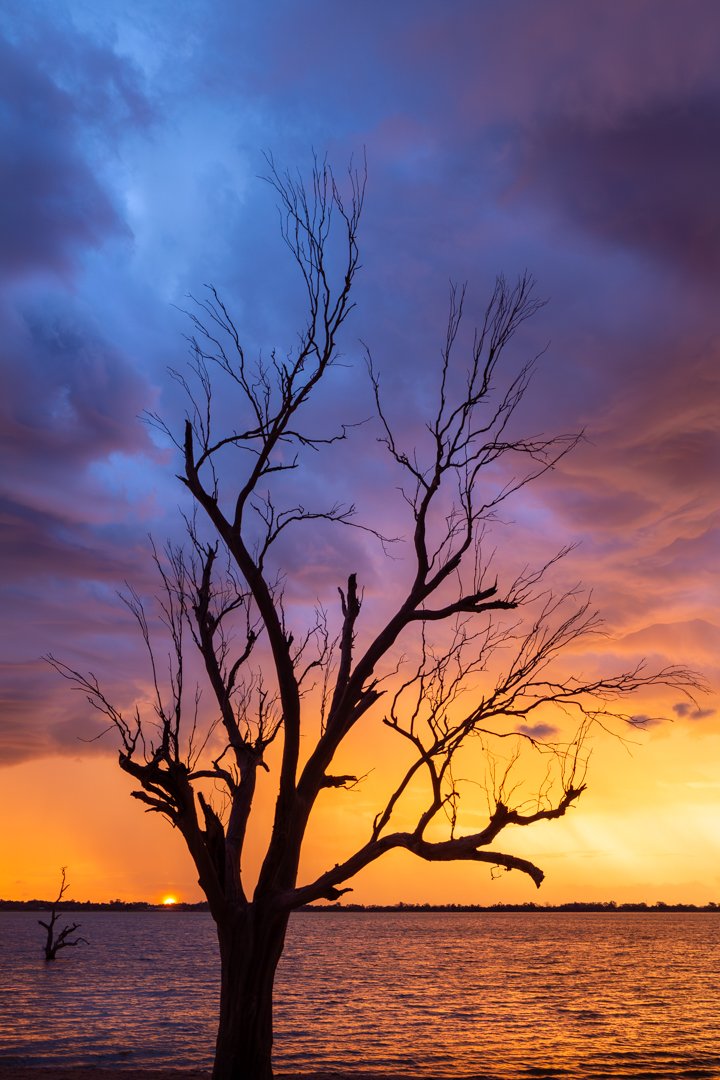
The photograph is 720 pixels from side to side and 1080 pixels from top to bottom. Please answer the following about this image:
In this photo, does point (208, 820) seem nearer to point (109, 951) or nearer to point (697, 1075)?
point (697, 1075)

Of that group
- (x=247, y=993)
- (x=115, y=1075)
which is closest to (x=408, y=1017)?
(x=115, y=1075)

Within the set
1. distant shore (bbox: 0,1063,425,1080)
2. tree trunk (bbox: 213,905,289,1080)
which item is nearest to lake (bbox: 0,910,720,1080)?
→ distant shore (bbox: 0,1063,425,1080)

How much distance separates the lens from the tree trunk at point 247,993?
468 inches

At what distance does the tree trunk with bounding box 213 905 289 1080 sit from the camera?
11.9m

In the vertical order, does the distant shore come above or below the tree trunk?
below

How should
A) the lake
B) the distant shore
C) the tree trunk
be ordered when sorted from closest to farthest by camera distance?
the tree trunk, the distant shore, the lake

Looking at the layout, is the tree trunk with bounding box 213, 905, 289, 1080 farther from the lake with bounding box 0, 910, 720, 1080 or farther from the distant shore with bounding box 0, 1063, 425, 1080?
the lake with bounding box 0, 910, 720, 1080

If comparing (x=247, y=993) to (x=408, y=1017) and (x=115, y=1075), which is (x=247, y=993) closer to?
(x=115, y=1075)

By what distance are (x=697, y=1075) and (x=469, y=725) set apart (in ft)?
60.9

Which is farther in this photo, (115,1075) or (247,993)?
(115,1075)

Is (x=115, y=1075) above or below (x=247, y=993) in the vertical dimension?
below

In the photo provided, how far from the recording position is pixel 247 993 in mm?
12031

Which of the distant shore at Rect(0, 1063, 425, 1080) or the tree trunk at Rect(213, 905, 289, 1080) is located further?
the distant shore at Rect(0, 1063, 425, 1080)

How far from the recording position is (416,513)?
42.4 feet
